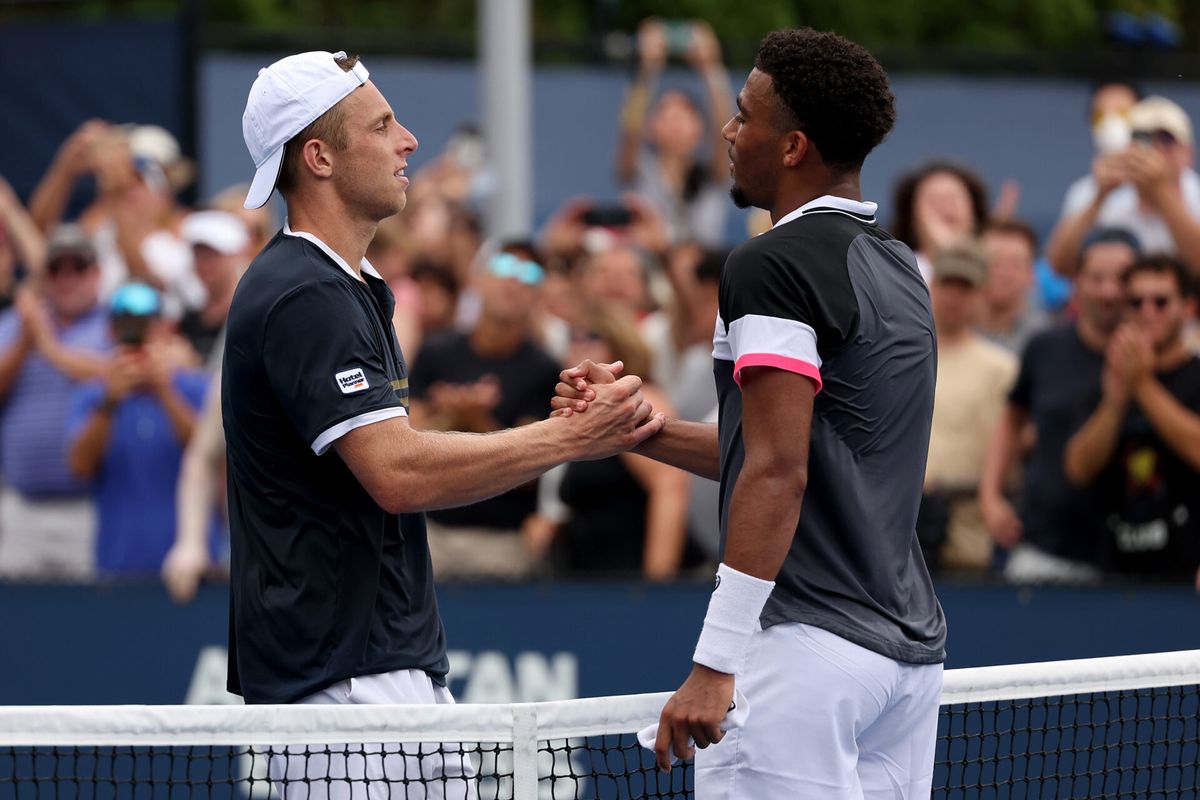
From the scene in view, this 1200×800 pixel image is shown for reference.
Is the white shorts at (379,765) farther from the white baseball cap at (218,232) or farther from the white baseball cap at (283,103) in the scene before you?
the white baseball cap at (218,232)

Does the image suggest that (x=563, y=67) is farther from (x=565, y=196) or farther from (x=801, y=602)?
(x=801, y=602)

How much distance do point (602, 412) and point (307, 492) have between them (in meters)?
0.68

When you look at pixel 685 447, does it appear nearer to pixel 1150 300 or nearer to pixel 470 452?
pixel 470 452

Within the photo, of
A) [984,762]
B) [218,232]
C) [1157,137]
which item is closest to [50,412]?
[218,232]

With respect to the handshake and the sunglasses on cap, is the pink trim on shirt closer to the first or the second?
the handshake

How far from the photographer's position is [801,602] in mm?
3264

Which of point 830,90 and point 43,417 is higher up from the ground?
point 830,90

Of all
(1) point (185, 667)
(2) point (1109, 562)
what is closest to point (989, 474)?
(2) point (1109, 562)

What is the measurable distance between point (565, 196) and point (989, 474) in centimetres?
636

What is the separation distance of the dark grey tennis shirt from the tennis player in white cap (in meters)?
0.63

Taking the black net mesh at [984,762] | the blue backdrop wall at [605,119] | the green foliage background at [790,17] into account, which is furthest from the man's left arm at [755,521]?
the green foliage background at [790,17]

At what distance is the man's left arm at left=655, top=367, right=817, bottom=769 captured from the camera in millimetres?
3127

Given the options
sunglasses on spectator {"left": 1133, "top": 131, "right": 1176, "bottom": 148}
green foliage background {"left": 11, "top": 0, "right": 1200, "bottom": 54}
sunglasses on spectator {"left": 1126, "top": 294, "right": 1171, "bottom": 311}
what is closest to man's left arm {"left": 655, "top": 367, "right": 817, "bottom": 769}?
sunglasses on spectator {"left": 1126, "top": 294, "right": 1171, "bottom": 311}

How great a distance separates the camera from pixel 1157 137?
845 cm
